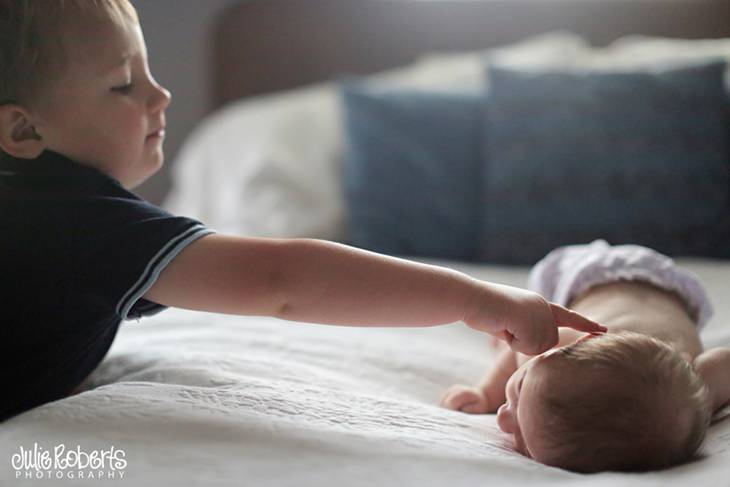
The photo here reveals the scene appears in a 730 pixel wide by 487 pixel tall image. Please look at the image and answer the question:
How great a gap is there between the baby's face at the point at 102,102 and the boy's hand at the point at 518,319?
1.58 feet

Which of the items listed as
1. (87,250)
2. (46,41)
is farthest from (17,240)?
(46,41)

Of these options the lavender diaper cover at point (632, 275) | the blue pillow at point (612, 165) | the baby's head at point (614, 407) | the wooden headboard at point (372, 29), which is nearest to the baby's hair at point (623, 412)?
the baby's head at point (614, 407)

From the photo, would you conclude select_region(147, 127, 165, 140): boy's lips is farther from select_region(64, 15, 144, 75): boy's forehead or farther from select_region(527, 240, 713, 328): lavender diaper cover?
select_region(527, 240, 713, 328): lavender diaper cover

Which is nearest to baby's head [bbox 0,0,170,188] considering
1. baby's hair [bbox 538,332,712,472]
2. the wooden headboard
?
baby's hair [bbox 538,332,712,472]

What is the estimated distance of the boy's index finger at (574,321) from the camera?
2.89ft

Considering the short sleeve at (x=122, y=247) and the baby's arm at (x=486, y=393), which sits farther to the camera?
the baby's arm at (x=486, y=393)

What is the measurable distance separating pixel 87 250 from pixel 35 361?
18 cm

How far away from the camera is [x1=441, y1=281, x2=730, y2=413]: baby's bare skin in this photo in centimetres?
94

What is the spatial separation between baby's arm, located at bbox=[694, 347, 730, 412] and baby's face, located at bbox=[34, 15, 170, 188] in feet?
2.40

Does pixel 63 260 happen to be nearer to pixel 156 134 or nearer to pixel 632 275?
pixel 156 134

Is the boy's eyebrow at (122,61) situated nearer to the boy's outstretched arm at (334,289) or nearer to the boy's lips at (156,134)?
the boy's lips at (156,134)

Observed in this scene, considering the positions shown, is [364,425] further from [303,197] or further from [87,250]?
[303,197]

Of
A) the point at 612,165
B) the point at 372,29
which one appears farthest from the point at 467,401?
the point at 372,29

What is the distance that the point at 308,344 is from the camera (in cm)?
122
